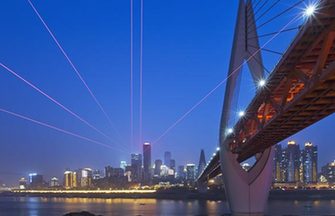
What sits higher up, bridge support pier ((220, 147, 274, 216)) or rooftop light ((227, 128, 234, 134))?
rooftop light ((227, 128, 234, 134))

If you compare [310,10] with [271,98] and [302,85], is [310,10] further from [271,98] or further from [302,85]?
[271,98]

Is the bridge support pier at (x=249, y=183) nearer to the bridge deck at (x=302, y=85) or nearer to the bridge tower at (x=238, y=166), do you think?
the bridge tower at (x=238, y=166)

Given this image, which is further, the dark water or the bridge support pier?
the dark water

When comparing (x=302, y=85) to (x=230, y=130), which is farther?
(x=230, y=130)

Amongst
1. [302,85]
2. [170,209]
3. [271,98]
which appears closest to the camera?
[302,85]

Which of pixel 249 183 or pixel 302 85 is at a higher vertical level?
pixel 302 85

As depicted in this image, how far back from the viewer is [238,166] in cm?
5531

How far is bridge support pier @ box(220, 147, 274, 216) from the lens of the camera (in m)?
53.8

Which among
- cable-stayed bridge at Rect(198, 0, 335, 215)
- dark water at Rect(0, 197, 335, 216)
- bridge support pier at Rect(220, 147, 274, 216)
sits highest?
cable-stayed bridge at Rect(198, 0, 335, 215)

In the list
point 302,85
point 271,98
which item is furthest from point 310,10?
point 271,98

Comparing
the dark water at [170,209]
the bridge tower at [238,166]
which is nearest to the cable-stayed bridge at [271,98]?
the bridge tower at [238,166]

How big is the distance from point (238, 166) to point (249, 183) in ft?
6.72

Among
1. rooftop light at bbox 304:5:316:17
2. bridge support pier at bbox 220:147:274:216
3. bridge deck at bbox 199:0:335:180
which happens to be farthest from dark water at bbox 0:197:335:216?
rooftop light at bbox 304:5:316:17

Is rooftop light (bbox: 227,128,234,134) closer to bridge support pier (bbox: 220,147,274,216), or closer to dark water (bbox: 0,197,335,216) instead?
bridge support pier (bbox: 220,147,274,216)
